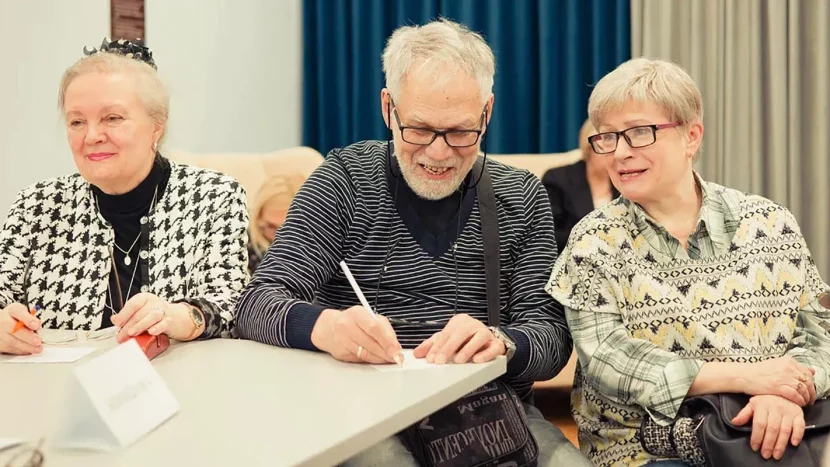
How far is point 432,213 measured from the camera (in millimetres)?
1781

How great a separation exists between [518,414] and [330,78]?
9.49ft

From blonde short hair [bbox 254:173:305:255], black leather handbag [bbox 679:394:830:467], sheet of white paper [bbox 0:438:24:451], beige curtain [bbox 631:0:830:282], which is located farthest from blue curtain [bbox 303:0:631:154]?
sheet of white paper [bbox 0:438:24:451]

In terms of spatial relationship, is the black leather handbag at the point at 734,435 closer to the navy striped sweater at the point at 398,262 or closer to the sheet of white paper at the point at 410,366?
the navy striped sweater at the point at 398,262

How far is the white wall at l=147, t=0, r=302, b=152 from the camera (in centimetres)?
340

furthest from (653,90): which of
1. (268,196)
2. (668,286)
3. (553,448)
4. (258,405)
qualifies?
(268,196)

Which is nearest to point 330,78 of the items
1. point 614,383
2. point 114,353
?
point 614,383

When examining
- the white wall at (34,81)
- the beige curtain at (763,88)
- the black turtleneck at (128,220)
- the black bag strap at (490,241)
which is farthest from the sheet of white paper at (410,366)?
the beige curtain at (763,88)

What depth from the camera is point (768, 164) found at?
3.48 m

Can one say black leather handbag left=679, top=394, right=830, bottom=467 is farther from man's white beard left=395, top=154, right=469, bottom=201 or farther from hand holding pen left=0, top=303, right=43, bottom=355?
hand holding pen left=0, top=303, right=43, bottom=355

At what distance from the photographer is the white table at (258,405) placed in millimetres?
907

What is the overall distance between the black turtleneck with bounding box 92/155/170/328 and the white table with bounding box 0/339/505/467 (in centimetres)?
49

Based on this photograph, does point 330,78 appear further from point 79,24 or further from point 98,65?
point 98,65

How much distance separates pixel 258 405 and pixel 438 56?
85 cm

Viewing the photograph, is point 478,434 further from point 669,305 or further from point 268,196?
point 268,196
